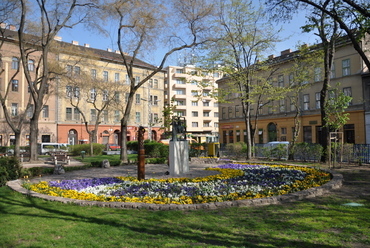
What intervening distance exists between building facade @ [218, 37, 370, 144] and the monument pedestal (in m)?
12.1

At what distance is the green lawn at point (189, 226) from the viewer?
4.47 meters

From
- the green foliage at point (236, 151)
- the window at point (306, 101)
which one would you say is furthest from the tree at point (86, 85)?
the window at point (306, 101)

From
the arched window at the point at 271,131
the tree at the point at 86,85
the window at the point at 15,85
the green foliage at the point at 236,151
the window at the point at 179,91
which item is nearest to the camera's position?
the green foliage at the point at 236,151

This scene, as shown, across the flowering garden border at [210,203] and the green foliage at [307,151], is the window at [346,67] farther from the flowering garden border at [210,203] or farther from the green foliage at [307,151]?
the flowering garden border at [210,203]

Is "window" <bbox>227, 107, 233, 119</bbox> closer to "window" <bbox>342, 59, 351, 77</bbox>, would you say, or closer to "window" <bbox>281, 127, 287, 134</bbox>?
"window" <bbox>281, 127, 287, 134</bbox>

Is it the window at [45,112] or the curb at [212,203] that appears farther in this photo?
the window at [45,112]

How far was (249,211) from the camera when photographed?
628cm

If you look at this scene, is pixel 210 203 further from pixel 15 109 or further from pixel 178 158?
pixel 15 109

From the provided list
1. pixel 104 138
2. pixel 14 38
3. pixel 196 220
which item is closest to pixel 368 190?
pixel 196 220

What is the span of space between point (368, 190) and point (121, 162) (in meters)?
13.9

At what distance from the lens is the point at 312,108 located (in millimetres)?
37281

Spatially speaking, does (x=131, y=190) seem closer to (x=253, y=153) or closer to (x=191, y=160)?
(x=191, y=160)

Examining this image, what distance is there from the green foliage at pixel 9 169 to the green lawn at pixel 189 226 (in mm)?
4631

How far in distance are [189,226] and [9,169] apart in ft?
29.9
